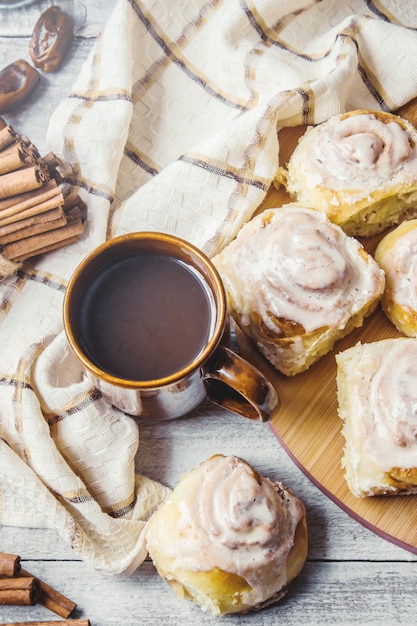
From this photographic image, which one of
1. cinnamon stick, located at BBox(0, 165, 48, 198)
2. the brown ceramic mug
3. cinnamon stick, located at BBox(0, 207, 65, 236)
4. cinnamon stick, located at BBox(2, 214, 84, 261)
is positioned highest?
cinnamon stick, located at BBox(0, 165, 48, 198)

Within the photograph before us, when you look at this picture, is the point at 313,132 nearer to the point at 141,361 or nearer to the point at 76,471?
the point at 141,361

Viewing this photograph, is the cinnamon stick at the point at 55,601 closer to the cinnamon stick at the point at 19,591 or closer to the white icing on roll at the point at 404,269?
the cinnamon stick at the point at 19,591

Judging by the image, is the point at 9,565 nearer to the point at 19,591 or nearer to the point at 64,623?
the point at 19,591

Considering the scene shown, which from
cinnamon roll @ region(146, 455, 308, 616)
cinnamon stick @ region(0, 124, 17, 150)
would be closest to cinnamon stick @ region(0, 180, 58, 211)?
cinnamon stick @ region(0, 124, 17, 150)

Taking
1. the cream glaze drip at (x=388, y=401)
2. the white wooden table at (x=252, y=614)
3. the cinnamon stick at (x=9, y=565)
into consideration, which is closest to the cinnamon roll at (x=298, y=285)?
the cream glaze drip at (x=388, y=401)

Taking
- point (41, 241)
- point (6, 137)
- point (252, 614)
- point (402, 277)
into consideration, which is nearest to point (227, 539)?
point (252, 614)

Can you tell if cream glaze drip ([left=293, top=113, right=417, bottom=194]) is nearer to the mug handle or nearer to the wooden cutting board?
the wooden cutting board
